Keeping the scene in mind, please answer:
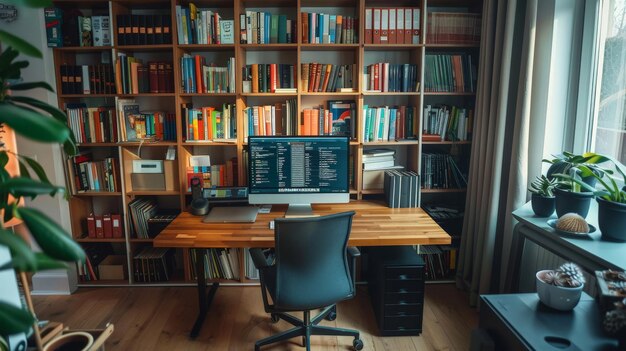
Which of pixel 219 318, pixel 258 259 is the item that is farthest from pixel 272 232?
pixel 219 318

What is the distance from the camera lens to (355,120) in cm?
307

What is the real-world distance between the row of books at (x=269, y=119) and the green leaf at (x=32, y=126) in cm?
219

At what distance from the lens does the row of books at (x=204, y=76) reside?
295 centimetres

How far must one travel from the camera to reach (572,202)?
1.99 m

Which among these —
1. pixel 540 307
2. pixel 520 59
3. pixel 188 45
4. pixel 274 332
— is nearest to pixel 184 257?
pixel 274 332

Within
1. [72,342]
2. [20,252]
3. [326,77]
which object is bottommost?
[72,342]

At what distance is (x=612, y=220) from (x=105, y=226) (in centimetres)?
320

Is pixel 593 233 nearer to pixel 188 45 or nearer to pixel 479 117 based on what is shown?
pixel 479 117

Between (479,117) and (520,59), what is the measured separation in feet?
1.54

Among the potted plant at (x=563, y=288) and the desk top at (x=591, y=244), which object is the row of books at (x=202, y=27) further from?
the potted plant at (x=563, y=288)

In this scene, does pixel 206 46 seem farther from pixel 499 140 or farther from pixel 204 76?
pixel 499 140

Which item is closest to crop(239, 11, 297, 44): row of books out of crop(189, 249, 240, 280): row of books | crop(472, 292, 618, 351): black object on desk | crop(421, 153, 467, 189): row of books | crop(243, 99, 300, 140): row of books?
crop(243, 99, 300, 140): row of books

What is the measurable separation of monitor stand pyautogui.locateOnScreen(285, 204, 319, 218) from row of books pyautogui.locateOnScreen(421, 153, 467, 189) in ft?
3.07

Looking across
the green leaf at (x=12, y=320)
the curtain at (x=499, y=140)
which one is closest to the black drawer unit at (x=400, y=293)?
the curtain at (x=499, y=140)
